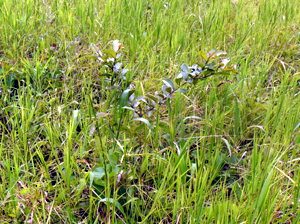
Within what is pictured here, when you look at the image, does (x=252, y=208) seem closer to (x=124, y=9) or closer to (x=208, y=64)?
(x=208, y=64)

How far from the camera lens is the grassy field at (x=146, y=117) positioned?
1.06 m

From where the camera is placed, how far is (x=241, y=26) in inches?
89.0

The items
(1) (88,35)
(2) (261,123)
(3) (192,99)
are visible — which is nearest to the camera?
(2) (261,123)

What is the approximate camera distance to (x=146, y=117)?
140 centimetres

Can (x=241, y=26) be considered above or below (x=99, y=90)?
above

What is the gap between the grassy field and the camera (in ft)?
3.49

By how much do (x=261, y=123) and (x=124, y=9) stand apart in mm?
1438

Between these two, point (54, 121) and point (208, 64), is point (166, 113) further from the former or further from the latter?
point (54, 121)

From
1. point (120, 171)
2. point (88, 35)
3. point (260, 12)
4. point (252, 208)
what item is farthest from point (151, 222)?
point (260, 12)

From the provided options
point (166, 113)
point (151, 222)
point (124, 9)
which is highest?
point (124, 9)

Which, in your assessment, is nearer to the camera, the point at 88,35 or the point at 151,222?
the point at 151,222

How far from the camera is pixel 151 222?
1.01 meters

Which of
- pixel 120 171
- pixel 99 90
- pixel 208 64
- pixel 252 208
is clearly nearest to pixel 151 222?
pixel 120 171

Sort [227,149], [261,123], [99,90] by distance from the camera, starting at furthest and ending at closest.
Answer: [99,90]
[261,123]
[227,149]
